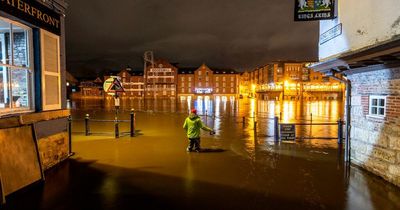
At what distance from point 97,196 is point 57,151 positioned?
11.5ft


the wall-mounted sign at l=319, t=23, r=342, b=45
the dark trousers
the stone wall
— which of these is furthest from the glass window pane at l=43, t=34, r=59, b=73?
the stone wall

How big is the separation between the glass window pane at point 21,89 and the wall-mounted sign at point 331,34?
9.44 meters

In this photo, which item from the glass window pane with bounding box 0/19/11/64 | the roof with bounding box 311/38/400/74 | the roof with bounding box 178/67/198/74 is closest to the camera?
A: the roof with bounding box 311/38/400/74

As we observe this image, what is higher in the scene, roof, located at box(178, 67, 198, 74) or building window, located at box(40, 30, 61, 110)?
roof, located at box(178, 67, 198, 74)

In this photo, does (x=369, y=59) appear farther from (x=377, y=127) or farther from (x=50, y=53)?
(x=50, y=53)

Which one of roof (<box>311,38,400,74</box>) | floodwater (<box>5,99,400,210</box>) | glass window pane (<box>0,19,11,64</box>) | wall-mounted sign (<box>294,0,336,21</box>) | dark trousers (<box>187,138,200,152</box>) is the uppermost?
wall-mounted sign (<box>294,0,336,21</box>)

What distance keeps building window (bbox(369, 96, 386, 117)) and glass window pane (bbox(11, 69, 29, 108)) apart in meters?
9.92

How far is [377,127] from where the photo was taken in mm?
7949

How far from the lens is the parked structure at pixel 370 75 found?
6.87 metres

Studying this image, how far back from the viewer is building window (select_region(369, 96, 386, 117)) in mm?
7827

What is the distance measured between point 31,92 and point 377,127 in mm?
9824

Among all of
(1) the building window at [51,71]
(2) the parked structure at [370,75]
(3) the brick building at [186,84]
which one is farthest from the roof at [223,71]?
(1) the building window at [51,71]

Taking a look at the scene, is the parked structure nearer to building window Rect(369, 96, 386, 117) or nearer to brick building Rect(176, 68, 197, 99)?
building window Rect(369, 96, 386, 117)

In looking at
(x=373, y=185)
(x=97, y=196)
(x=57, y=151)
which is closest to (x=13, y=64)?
(x=57, y=151)
